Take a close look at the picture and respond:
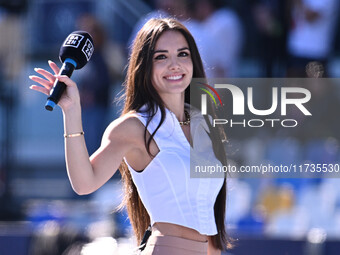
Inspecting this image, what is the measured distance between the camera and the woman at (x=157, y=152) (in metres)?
2.93

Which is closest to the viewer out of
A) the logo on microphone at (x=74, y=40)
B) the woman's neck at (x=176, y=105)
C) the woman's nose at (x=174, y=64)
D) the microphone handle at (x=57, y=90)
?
the microphone handle at (x=57, y=90)

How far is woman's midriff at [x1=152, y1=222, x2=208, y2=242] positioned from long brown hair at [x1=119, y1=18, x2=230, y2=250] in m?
0.24

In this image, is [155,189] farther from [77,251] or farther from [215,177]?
[77,251]

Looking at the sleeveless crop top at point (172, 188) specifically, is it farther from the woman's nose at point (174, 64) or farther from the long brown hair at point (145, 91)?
the woman's nose at point (174, 64)

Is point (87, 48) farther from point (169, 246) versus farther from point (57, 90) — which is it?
point (169, 246)

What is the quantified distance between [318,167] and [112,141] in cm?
396

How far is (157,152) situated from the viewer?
3197 millimetres

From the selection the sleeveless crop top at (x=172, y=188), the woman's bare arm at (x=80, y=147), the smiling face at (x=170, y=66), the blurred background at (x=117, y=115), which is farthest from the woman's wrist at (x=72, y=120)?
the blurred background at (x=117, y=115)

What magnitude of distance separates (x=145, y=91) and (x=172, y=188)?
482 mm

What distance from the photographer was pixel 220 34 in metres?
7.24

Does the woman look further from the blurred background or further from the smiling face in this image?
the blurred background

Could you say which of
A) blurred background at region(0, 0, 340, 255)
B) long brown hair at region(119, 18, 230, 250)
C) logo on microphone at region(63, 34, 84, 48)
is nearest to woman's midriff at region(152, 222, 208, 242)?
long brown hair at region(119, 18, 230, 250)

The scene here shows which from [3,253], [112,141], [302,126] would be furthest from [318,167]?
[112,141]

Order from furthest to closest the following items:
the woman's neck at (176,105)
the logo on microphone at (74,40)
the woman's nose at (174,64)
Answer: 1. the woman's neck at (176,105)
2. the woman's nose at (174,64)
3. the logo on microphone at (74,40)
